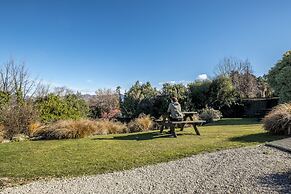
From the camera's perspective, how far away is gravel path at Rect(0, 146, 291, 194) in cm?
438

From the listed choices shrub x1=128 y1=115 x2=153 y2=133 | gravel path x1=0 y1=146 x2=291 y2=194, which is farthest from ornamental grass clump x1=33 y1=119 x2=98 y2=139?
gravel path x1=0 y1=146 x2=291 y2=194

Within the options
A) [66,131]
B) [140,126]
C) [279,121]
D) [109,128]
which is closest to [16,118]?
[66,131]

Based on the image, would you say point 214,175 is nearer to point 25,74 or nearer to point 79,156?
point 79,156

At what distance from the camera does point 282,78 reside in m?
17.2

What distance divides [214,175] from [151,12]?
32.5 ft

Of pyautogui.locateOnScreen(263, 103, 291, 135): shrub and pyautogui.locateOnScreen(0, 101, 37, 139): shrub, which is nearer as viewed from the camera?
pyautogui.locateOnScreen(263, 103, 291, 135): shrub

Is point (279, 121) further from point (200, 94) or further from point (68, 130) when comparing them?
point (200, 94)

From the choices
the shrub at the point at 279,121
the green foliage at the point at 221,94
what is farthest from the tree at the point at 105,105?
the shrub at the point at 279,121

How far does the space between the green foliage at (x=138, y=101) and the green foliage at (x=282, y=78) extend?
24.0 ft

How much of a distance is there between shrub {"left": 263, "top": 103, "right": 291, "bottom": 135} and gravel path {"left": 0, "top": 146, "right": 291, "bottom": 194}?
9.53 feet

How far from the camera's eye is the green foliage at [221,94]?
67.5 feet

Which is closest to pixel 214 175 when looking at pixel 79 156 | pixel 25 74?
pixel 79 156

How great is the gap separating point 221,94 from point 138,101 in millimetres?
6012

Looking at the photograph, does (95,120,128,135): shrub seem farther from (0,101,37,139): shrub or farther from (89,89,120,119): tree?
(89,89,120,119): tree
